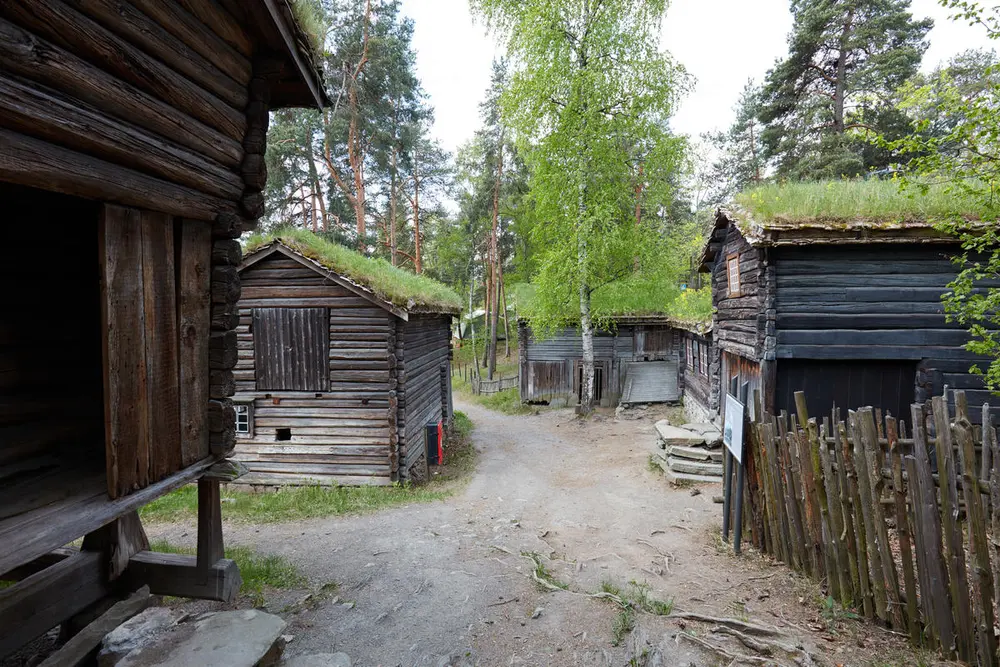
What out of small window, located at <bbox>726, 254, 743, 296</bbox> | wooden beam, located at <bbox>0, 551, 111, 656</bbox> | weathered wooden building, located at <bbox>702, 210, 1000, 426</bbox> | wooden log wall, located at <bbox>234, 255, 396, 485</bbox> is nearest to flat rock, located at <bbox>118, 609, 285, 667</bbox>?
wooden beam, located at <bbox>0, 551, 111, 656</bbox>

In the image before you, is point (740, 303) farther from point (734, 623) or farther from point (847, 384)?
point (734, 623)

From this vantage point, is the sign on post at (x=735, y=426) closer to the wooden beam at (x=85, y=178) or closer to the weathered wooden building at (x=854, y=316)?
the weathered wooden building at (x=854, y=316)

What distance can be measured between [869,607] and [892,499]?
992 mm

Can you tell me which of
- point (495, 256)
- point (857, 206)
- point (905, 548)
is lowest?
point (905, 548)

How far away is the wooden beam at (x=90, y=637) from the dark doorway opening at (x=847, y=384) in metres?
9.98

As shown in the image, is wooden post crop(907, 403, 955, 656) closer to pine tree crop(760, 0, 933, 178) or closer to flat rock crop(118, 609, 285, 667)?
flat rock crop(118, 609, 285, 667)

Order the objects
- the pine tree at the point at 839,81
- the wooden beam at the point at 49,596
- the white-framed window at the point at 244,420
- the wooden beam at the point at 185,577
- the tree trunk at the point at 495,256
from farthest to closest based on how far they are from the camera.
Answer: the tree trunk at the point at 495,256
the pine tree at the point at 839,81
the white-framed window at the point at 244,420
the wooden beam at the point at 185,577
the wooden beam at the point at 49,596

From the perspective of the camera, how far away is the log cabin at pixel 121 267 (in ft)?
8.80

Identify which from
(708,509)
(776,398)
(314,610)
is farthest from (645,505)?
(314,610)

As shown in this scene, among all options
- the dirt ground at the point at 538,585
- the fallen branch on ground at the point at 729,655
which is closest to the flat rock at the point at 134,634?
the dirt ground at the point at 538,585

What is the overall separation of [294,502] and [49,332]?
6172mm

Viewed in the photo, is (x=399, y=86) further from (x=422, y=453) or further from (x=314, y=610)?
(x=314, y=610)

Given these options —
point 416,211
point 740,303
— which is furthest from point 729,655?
point 416,211

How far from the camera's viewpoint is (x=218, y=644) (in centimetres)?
341
